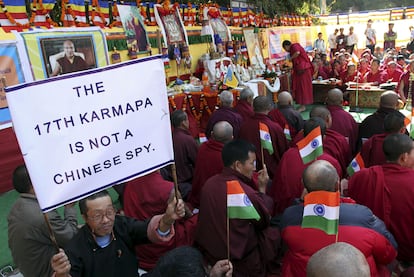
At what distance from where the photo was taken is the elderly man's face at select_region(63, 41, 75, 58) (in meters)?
5.95

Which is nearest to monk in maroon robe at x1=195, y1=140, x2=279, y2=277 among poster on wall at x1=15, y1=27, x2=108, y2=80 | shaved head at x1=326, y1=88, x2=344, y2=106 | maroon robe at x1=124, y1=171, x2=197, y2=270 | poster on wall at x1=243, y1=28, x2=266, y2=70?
maroon robe at x1=124, y1=171, x2=197, y2=270

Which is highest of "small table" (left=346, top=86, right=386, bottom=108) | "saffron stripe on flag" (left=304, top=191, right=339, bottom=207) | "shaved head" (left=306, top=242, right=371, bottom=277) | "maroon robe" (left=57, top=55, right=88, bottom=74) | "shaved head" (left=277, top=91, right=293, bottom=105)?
"maroon robe" (left=57, top=55, right=88, bottom=74)

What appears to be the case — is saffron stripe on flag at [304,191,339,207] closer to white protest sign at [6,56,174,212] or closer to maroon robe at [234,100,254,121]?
white protest sign at [6,56,174,212]

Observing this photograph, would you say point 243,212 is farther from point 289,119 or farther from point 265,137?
point 289,119

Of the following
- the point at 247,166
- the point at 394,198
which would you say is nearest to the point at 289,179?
the point at 247,166

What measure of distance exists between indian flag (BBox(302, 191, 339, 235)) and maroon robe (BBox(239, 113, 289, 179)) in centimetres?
229

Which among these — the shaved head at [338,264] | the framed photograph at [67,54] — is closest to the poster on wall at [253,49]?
the framed photograph at [67,54]

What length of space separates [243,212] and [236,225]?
1.07 ft

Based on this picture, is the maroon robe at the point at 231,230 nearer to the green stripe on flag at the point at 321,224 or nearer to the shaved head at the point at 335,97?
the green stripe on flag at the point at 321,224

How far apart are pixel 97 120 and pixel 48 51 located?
448 cm

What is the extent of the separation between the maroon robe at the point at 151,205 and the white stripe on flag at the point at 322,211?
127cm

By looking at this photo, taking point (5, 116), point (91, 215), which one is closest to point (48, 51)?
point (5, 116)

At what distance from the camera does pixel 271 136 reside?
441 centimetres

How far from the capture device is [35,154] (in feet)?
5.20
